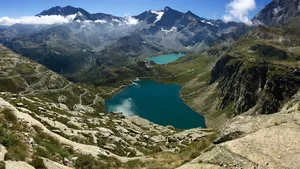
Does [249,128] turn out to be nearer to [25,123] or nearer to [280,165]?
[280,165]

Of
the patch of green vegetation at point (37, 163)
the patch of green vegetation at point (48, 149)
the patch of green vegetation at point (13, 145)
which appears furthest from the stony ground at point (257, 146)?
the patch of green vegetation at point (13, 145)

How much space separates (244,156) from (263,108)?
582 feet

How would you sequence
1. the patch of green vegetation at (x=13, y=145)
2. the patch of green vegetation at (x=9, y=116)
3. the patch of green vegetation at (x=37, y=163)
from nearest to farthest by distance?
the patch of green vegetation at (x=13, y=145) → the patch of green vegetation at (x=37, y=163) → the patch of green vegetation at (x=9, y=116)

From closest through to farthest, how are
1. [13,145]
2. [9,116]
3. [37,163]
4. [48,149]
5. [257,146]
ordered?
[37,163] → [257,146] → [13,145] → [48,149] → [9,116]

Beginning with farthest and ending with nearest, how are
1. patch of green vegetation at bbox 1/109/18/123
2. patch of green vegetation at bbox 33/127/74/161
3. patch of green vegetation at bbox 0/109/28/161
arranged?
1. patch of green vegetation at bbox 1/109/18/123
2. patch of green vegetation at bbox 33/127/74/161
3. patch of green vegetation at bbox 0/109/28/161

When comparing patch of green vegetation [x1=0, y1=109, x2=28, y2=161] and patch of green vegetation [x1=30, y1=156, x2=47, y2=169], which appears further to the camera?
patch of green vegetation [x1=30, y1=156, x2=47, y2=169]

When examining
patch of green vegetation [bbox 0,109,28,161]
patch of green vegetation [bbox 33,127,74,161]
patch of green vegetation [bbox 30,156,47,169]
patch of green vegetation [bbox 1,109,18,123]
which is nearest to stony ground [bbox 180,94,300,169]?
patch of green vegetation [bbox 30,156,47,169]

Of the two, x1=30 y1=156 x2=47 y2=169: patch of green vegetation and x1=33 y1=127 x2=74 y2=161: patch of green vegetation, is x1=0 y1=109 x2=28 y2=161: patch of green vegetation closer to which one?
x1=30 y1=156 x2=47 y2=169: patch of green vegetation

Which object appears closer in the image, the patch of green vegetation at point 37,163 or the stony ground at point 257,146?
the stony ground at point 257,146

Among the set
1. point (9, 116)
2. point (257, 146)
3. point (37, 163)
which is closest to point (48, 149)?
point (37, 163)

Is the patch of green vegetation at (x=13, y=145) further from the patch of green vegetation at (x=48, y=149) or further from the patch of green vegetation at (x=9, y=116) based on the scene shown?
the patch of green vegetation at (x=9, y=116)

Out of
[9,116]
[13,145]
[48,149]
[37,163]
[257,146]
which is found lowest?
[48,149]

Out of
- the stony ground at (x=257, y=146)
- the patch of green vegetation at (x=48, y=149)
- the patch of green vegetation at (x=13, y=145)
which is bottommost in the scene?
the patch of green vegetation at (x=48, y=149)

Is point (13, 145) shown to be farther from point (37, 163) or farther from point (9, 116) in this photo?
point (9, 116)
